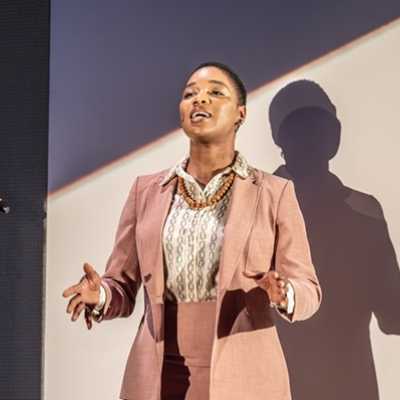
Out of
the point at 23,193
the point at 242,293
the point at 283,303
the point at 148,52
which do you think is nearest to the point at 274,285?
the point at 283,303

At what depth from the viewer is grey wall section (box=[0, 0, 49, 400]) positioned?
2238mm

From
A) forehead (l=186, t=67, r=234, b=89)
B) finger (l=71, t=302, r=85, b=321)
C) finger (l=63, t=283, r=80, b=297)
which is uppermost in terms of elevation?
forehead (l=186, t=67, r=234, b=89)

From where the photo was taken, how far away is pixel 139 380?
162cm

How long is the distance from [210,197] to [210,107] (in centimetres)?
20

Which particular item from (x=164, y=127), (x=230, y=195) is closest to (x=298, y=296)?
(x=230, y=195)

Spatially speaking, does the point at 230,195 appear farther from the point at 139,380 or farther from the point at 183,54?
the point at 183,54

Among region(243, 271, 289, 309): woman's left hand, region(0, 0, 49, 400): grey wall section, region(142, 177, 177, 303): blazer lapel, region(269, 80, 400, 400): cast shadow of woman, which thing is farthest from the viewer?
region(0, 0, 49, 400): grey wall section

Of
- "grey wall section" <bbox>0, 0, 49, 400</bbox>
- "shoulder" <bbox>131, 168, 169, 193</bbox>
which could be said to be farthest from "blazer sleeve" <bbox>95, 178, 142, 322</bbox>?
"grey wall section" <bbox>0, 0, 49, 400</bbox>

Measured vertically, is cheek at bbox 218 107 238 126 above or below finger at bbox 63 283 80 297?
above

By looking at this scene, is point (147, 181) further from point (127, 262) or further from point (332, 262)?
point (332, 262)

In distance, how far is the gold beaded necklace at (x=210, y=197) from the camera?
1.65m

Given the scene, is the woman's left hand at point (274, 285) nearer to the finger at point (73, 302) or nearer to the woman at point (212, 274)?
the woman at point (212, 274)

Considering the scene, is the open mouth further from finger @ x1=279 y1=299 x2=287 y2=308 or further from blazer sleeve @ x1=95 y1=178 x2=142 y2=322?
finger @ x1=279 y1=299 x2=287 y2=308

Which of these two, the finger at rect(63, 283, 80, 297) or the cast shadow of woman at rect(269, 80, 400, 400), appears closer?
the finger at rect(63, 283, 80, 297)
